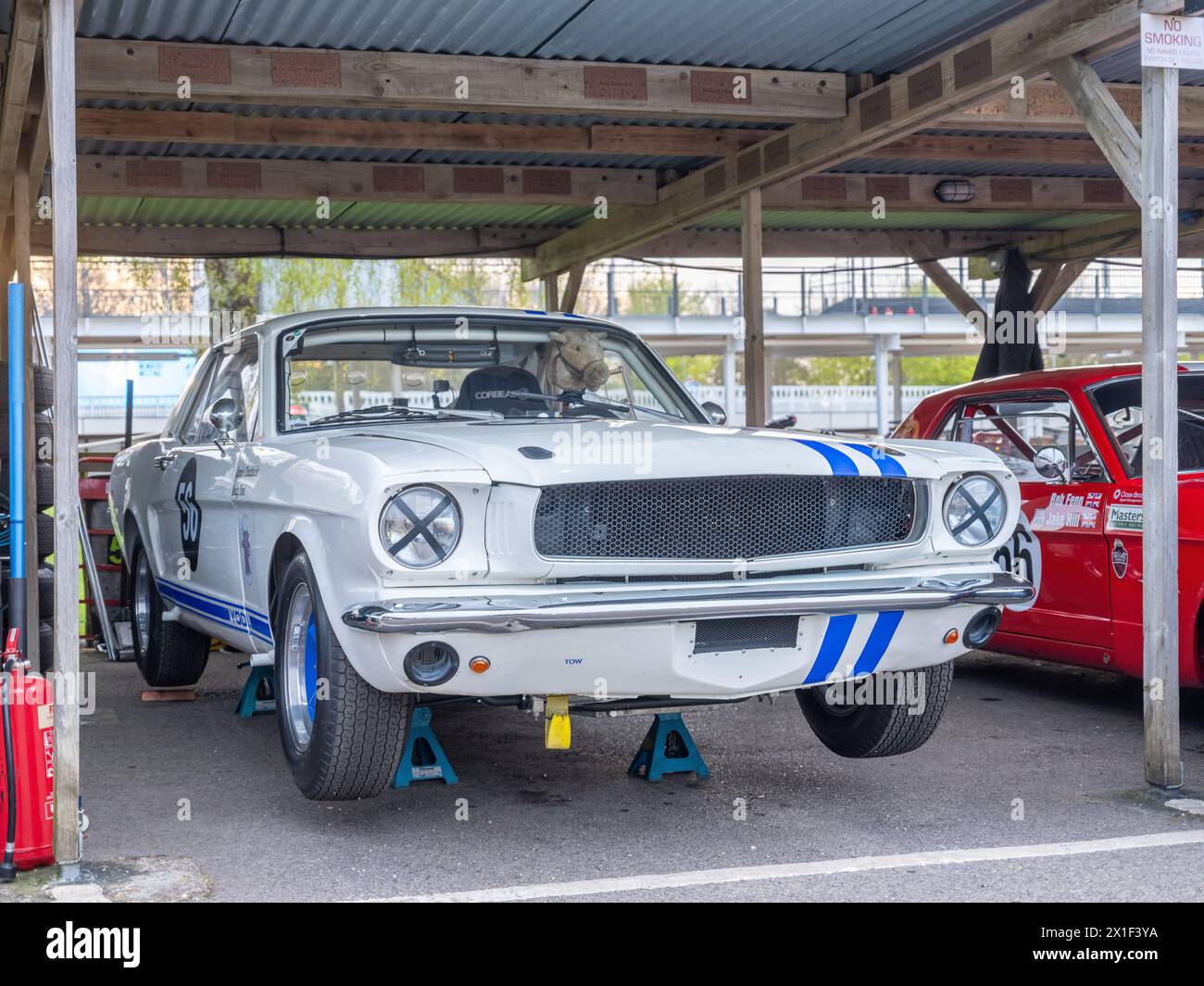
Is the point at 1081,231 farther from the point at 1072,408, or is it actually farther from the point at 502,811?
the point at 502,811

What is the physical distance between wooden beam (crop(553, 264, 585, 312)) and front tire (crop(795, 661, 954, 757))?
8151 millimetres

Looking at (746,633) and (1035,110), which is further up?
(1035,110)

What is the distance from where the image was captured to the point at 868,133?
8.30 m

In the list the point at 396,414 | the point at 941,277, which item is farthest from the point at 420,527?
the point at 941,277

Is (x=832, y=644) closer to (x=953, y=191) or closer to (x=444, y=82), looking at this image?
(x=444, y=82)

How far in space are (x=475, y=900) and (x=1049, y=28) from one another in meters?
4.44

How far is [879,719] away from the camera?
5242 mm

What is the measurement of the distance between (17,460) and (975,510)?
3.01 metres

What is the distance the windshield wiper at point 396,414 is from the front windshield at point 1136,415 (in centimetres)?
292

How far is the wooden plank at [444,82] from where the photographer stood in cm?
746

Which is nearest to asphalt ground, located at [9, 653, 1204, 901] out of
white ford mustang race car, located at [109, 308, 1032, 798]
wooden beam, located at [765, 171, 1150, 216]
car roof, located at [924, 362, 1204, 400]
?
white ford mustang race car, located at [109, 308, 1032, 798]

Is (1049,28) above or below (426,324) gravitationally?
above

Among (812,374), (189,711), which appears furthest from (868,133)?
(812,374)

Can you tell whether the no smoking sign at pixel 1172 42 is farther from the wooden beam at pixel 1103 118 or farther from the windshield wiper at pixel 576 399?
the windshield wiper at pixel 576 399
